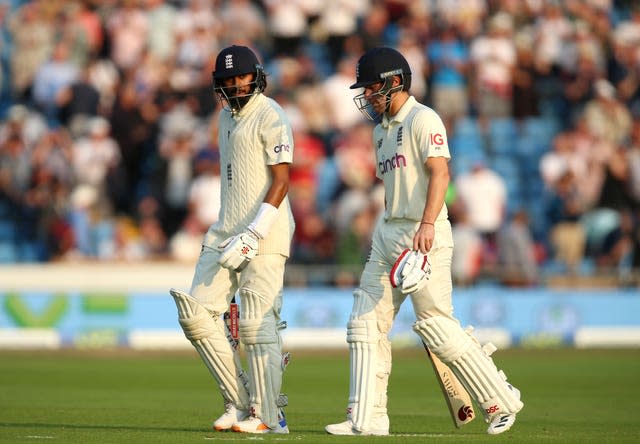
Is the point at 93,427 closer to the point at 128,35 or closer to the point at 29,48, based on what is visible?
the point at 128,35

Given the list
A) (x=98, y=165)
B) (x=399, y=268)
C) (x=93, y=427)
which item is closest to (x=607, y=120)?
(x=98, y=165)

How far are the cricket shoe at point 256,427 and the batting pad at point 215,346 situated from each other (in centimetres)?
24

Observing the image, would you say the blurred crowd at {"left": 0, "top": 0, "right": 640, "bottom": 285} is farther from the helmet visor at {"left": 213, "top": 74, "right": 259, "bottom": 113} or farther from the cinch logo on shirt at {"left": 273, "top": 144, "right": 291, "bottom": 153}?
the cinch logo on shirt at {"left": 273, "top": 144, "right": 291, "bottom": 153}

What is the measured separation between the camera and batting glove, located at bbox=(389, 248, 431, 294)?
325 inches

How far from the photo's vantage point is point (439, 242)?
864 centimetres

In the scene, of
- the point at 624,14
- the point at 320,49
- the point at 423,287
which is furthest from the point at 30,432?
the point at 624,14

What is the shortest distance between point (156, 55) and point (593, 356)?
343 inches

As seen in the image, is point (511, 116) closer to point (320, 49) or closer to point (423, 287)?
point (320, 49)

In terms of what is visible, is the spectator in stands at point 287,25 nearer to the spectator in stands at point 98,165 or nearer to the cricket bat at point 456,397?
the spectator in stands at point 98,165

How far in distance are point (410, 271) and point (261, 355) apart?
126 centimetres

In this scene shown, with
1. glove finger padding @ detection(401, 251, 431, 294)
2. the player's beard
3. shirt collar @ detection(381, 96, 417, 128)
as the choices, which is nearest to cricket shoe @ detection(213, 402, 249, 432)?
glove finger padding @ detection(401, 251, 431, 294)

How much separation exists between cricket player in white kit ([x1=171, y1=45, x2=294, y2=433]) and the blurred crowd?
34.8ft

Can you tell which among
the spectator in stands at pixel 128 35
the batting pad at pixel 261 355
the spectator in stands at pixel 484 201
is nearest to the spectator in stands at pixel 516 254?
the spectator in stands at pixel 484 201

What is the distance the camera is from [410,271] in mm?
8250
